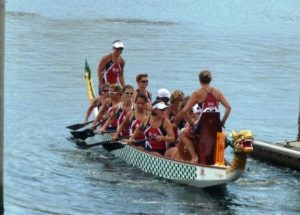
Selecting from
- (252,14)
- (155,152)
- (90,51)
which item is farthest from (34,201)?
(252,14)

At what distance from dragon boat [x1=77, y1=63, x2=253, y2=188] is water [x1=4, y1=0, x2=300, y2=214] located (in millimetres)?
291

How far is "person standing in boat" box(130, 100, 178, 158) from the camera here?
69.4 feet

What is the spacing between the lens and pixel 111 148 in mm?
22703

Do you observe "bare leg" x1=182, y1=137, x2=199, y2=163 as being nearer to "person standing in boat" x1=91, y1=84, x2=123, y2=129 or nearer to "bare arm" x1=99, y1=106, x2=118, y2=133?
"bare arm" x1=99, y1=106, x2=118, y2=133

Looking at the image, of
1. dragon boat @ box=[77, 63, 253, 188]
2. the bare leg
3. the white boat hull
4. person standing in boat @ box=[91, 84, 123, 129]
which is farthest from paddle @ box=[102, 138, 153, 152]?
the bare leg

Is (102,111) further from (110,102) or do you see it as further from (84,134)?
(84,134)

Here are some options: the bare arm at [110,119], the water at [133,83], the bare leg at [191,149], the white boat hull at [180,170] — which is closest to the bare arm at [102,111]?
the bare arm at [110,119]

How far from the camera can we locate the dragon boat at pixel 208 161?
19.0 metres

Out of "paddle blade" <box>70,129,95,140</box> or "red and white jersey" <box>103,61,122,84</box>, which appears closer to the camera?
"paddle blade" <box>70,129,95,140</box>

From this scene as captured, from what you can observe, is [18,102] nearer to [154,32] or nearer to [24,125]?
[24,125]

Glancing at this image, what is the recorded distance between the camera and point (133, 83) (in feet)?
117

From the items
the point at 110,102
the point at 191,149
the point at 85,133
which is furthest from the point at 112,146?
the point at 191,149

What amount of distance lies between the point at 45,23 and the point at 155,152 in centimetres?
3202

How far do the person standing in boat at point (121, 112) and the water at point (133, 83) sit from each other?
708mm
